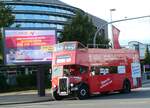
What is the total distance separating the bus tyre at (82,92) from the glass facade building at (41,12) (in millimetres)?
77903

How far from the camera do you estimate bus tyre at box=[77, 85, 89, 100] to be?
103 feet

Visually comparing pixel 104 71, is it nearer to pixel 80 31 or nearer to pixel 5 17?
pixel 5 17

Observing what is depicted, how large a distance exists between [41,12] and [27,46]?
71.9 meters

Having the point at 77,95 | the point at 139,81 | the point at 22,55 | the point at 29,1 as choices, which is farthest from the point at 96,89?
the point at 29,1

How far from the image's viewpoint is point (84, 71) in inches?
1277

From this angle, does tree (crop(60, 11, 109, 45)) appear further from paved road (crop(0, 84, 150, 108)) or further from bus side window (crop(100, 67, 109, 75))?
paved road (crop(0, 84, 150, 108))

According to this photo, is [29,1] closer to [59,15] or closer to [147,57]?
[59,15]

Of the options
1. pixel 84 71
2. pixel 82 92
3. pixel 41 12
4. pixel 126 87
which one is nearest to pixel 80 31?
pixel 126 87

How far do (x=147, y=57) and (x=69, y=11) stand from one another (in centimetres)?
2775

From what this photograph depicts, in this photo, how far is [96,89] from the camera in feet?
109

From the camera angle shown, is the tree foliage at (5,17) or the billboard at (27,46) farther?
the tree foliage at (5,17)

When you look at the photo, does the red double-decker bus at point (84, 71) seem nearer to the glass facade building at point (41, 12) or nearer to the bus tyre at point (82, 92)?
the bus tyre at point (82, 92)

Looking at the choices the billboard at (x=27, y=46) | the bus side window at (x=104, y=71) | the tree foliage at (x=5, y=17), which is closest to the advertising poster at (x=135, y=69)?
the bus side window at (x=104, y=71)

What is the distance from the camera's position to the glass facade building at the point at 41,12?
11244 cm
